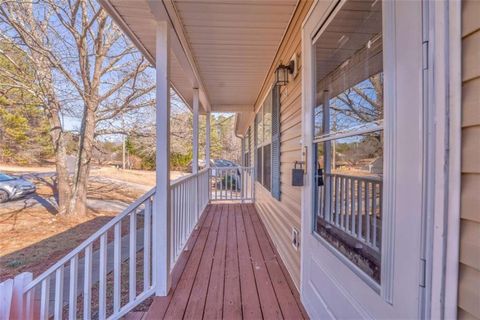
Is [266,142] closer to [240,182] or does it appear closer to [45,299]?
[240,182]

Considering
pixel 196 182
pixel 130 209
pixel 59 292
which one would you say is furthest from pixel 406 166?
pixel 196 182

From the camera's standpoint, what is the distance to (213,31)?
103 inches

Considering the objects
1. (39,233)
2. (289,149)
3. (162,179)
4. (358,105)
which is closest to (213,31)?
(289,149)

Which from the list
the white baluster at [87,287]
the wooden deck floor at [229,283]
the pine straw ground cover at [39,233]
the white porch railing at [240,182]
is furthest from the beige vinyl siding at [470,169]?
the pine straw ground cover at [39,233]

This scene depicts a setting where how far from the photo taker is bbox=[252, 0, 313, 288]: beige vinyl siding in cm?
225

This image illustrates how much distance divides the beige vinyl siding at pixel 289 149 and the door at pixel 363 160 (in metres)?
0.43

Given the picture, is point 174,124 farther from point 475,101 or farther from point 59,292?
point 475,101

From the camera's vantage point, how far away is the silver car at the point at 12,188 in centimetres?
827

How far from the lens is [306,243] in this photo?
1.78 metres

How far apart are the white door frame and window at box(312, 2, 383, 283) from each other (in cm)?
28

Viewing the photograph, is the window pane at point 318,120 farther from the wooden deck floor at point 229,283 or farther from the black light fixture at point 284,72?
the wooden deck floor at point 229,283

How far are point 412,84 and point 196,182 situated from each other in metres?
3.54

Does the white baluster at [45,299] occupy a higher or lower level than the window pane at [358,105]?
lower

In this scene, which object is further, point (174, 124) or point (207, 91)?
point (174, 124)
